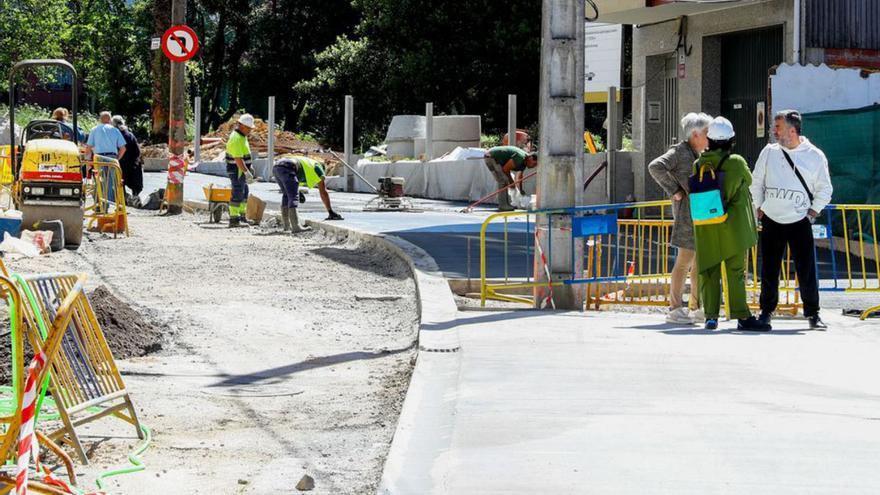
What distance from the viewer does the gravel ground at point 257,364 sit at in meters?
6.56

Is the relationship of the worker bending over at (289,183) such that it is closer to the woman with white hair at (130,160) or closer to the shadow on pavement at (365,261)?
the shadow on pavement at (365,261)

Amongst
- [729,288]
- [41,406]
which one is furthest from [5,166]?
[41,406]

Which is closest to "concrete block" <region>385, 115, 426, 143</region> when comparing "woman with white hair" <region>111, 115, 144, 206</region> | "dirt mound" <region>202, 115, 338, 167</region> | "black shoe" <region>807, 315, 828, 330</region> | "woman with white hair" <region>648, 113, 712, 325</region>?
"dirt mound" <region>202, 115, 338, 167</region>

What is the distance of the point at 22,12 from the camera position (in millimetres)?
58250

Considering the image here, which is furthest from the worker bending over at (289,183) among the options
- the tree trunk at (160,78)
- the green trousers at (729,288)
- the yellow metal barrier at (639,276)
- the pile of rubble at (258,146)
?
the pile of rubble at (258,146)

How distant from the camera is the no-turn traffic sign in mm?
23797

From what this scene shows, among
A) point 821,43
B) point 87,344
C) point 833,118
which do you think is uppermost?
point 821,43

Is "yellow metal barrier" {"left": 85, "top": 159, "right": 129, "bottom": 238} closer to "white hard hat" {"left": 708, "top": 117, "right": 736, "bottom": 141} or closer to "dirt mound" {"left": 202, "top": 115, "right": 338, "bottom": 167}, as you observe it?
"white hard hat" {"left": 708, "top": 117, "right": 736, "bottom": 141}

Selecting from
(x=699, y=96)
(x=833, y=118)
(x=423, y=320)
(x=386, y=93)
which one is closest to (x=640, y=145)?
(x=699, y=96)

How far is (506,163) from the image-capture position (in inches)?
971

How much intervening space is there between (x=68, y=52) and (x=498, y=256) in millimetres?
60249

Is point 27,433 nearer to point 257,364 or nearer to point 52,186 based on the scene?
point 257,364

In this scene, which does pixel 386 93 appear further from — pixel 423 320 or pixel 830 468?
pixel 830 468

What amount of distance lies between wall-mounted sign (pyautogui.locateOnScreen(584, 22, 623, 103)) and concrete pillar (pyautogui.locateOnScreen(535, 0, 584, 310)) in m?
15.0
